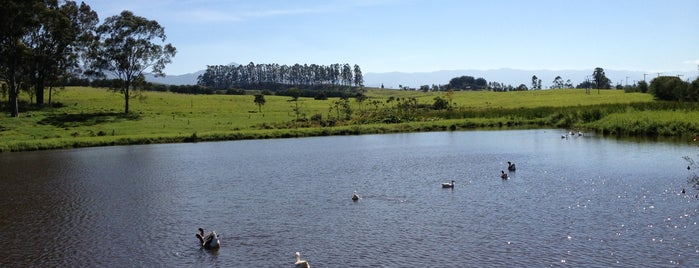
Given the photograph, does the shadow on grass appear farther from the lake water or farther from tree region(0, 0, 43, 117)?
the lake water

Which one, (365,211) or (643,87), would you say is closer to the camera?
(365,211)

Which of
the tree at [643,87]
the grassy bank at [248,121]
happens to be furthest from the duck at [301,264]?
the tree at [643,87]

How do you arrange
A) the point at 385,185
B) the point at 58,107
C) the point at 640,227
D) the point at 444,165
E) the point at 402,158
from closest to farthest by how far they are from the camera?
the point at 640,227, the point at 385,185, the point at 444,165, the point at 402,158, the point at 58,107

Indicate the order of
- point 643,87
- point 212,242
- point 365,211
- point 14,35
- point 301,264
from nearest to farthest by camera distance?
point 301,264 < point 212,242 < point 365,211 < point 14,35 < point 643,87

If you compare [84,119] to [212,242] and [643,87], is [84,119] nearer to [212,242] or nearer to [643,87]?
[212,242]

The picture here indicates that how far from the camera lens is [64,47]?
99.9 metres

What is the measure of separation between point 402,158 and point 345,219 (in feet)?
83.6

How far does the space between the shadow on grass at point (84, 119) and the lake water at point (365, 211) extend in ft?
130

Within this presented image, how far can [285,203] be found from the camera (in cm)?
3209

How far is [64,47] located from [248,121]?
3348 cm

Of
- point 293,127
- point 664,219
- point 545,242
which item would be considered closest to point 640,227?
point 664,219

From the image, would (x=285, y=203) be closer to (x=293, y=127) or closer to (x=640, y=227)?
(x=640, y=227)

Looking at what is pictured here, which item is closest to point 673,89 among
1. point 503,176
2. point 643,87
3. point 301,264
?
point 643,87

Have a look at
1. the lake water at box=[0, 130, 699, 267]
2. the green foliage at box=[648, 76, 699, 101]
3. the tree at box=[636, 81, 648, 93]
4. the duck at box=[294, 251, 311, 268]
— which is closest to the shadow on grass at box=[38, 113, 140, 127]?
the lake water at box=[0, 130, 699, 267]
